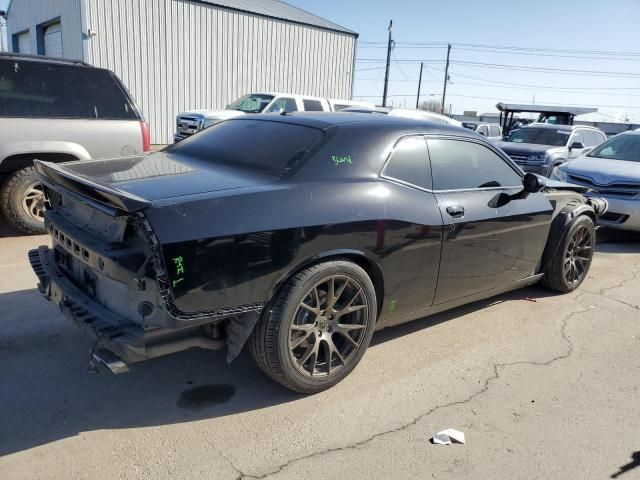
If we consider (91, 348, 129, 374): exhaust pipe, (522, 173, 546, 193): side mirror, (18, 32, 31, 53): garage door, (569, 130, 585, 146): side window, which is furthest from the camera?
(18, 32, 31, 53): garage door

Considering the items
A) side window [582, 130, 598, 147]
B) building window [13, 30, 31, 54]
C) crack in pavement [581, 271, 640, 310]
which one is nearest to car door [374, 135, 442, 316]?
crack in pavement [581, 271, 640, 310]

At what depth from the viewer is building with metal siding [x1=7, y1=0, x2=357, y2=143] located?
16094 millimetres

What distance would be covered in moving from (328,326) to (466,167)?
1760 mm

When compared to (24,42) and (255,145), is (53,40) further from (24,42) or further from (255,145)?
(255,145)

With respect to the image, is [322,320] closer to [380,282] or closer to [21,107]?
[380,282]

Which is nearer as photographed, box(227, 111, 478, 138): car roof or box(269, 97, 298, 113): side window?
box(227, 111, 478, 138): car roof

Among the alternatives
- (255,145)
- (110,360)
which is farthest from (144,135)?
(110,360)

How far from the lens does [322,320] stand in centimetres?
313

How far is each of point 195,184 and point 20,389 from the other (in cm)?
160

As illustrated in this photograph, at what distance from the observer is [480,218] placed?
391 centimetres

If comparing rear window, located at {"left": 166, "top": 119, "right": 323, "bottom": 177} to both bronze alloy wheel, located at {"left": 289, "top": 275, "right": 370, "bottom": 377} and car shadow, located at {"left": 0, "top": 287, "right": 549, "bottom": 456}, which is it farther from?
car shadow, located at {"left": 0, "top": 287, "right": 549, "bottom": 456}

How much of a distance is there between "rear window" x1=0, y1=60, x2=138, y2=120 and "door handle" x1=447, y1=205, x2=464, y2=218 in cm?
442

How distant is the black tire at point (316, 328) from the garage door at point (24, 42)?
23167 mm

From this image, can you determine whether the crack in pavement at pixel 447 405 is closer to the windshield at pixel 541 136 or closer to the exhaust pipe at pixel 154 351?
the exhaust pipe at pixel 154 351
